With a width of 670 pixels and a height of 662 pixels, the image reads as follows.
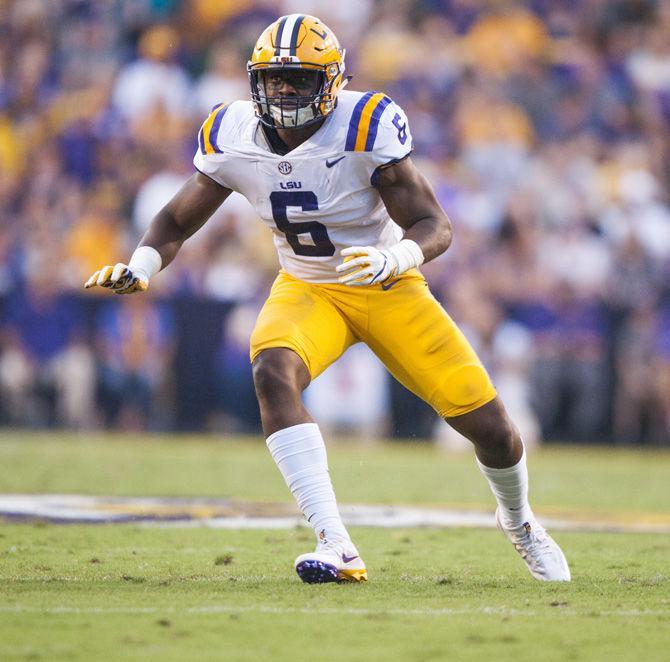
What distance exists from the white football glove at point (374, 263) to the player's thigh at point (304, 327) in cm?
33

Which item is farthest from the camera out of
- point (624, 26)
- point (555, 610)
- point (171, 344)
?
point (624, 26)

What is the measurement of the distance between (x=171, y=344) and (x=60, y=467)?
2846 millimetres

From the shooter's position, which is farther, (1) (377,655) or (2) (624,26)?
(2) (624,26)

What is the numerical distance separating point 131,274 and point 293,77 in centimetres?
89

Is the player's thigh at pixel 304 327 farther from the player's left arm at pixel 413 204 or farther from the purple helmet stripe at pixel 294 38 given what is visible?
the purple helmet stripe at pixel 294 38

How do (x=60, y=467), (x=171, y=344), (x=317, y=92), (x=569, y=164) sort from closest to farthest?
(x=317, y=92) < (x=60, y=467) < (x=171, y=344) < (x=569, y=164)

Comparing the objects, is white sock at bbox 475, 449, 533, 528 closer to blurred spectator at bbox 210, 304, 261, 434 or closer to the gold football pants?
the gold football pants

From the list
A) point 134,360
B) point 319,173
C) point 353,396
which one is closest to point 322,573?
point 319,173

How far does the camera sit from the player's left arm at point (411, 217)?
14.9ft

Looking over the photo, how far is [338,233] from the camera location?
493 cm

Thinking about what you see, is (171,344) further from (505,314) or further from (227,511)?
(227,511)

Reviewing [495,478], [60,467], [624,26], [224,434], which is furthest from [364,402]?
[495,478]

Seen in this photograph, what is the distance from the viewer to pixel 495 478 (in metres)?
4.88

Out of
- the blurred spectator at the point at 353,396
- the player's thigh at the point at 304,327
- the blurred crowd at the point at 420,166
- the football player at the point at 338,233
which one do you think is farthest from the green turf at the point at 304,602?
the blurred crowd at the point at 420,166
